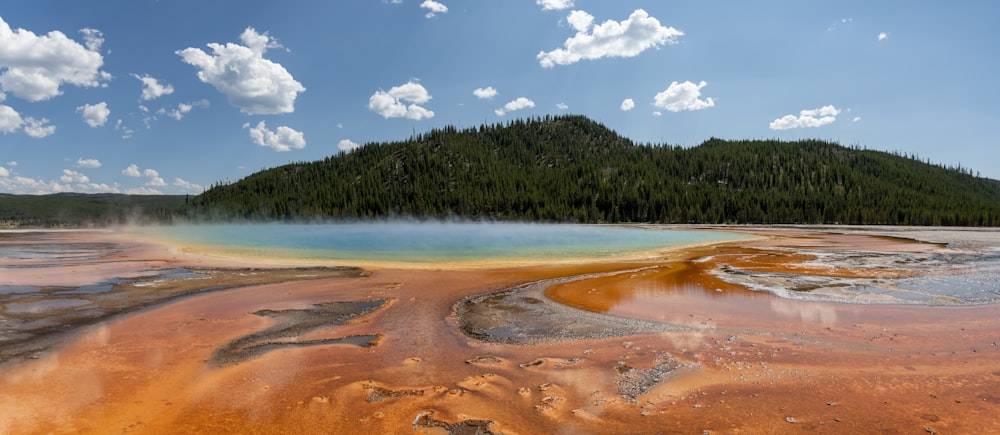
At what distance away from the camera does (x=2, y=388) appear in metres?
7.66

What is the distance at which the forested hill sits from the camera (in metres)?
116

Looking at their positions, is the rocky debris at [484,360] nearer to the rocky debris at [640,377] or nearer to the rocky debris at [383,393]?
the rocky debris at [383,393]

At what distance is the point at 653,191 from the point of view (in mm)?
133875

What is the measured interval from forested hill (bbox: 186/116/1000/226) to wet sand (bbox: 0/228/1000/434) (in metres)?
109

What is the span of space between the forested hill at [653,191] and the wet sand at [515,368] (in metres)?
109

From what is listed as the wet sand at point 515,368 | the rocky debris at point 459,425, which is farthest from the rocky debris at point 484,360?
the rocky debris at point 459,425

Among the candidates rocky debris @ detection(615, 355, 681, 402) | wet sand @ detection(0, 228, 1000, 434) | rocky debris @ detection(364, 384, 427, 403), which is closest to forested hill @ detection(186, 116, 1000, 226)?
wet sand @ detection(0, 228, 1000, 434)

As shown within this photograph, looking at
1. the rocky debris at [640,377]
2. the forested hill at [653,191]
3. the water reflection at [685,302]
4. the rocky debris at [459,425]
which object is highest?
the forested hill at [653,191]

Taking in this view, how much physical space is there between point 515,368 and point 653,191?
435ft

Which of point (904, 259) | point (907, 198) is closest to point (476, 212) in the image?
point (904, 259)

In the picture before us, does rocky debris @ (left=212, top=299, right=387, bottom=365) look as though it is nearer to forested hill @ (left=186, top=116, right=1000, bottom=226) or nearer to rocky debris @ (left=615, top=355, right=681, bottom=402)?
rocky debris @ (left=615, top=355, right=681, bottom=402)

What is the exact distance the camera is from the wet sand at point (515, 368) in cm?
661

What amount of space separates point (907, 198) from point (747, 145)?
208ft

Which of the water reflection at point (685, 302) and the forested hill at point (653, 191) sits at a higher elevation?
the forested hill at point (653, 191)
